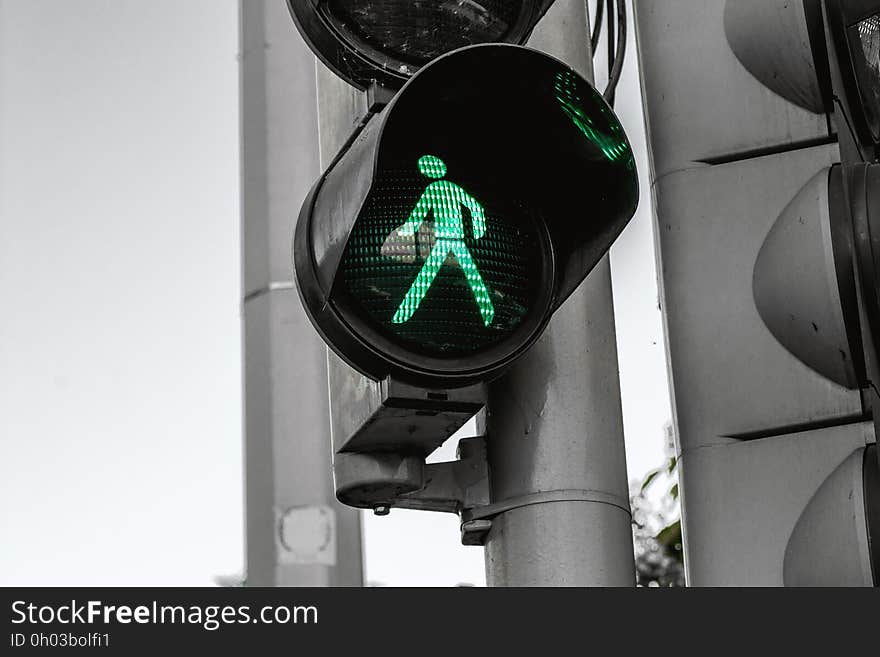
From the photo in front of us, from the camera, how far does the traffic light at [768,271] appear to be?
2.59 metres

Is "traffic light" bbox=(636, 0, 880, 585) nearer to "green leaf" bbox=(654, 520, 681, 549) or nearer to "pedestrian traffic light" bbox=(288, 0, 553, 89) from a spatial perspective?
"pedestrian traffic light" bbox=(288, 0, 553, 89)

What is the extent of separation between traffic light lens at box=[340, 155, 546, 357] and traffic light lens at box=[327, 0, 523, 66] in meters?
0.22

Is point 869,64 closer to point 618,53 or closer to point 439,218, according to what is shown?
point 439,218

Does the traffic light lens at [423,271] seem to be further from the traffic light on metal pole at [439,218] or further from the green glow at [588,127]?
the green glow at [588,127]

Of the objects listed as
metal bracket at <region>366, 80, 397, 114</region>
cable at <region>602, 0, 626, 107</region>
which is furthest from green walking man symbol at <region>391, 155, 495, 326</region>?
cable at <region>602, 0, 626, 107</region>

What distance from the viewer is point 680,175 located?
3.17 meters

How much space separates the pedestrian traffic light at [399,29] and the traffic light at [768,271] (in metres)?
0.50

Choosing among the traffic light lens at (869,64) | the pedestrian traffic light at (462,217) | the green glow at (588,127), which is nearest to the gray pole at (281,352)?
the pedestrian traffic light at (462,217)

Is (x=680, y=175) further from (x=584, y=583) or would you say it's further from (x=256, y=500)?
(x=256, y=500)

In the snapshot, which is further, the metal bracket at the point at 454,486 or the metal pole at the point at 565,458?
the metal bracket at the point at 454,486

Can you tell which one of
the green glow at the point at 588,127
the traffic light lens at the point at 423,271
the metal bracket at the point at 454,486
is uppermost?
Answer: the green glow at the point at 588,127

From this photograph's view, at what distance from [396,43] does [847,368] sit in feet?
2.78

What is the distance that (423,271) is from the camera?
2.59 m
